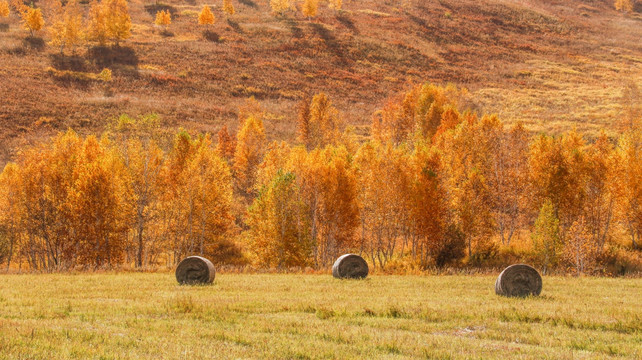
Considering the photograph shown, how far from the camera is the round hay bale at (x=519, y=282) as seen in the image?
2297cm

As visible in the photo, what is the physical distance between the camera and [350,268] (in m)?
30.6

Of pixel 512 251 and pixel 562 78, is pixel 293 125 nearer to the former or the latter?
pixel 512 251

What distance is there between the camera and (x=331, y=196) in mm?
50844

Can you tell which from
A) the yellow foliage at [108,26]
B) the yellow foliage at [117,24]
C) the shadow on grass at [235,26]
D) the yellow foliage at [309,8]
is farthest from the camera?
the yellow foliage at [309,8]

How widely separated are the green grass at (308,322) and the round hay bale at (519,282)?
1.74 feet

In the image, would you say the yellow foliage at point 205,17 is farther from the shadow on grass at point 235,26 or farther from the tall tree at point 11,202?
the tall tree at point 11,202

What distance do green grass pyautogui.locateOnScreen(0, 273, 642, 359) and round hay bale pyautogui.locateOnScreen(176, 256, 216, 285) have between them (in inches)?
25.3

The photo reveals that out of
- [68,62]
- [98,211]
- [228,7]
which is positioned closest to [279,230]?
[98,211]

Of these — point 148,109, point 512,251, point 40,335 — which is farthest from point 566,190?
point 148,109

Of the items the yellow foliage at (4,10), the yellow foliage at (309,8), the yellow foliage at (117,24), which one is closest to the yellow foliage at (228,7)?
the yellow foliage at (309,8)

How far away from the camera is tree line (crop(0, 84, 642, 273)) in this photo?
4575cm

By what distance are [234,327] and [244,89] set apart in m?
110

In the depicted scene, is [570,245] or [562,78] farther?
[562,78]

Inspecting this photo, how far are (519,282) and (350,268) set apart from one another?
10.3 m
